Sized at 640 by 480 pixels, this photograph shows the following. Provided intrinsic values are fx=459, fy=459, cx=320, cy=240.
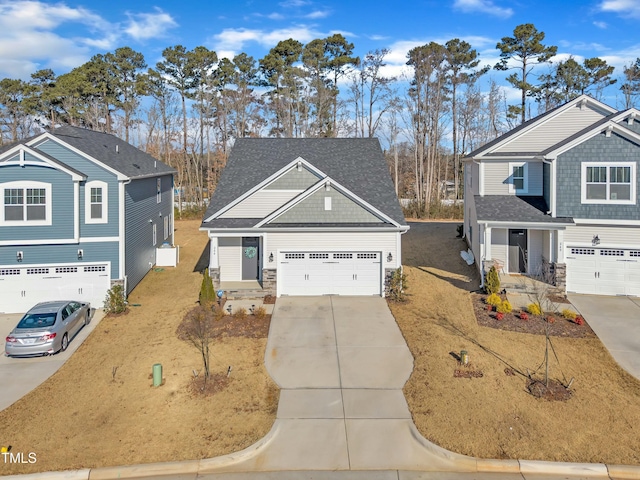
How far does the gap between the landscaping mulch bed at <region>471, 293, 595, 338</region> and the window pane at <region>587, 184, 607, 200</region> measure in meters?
5.87

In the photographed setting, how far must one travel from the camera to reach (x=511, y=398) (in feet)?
35.1

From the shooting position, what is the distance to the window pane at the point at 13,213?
17422 mm

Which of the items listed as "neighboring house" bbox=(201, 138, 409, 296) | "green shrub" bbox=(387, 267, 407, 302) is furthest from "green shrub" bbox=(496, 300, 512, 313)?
"neighboring house" bbox=(201, 138, 409, 296)

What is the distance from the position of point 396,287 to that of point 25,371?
12.8 metres

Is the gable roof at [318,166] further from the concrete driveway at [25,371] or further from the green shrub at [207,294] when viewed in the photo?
the concrete driveway at [25,371]

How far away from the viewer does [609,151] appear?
1838 centimetres

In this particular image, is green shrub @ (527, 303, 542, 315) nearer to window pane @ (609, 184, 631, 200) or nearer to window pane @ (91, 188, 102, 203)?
window pane @ (609, 184, 631, 200)

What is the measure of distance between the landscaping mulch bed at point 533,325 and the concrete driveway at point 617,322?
533mm

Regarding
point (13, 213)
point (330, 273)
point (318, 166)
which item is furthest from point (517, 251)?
point (13, 213)

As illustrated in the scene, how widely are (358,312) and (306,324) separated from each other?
7.57 feet

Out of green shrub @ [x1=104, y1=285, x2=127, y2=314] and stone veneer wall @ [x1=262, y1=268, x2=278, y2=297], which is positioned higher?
stone veneer wall @ [x1=262, y1=268, x2=278, y2=297]

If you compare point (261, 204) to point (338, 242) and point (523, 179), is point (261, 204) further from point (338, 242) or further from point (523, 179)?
point (523, 179)

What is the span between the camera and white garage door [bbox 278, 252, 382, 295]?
63.0 feet

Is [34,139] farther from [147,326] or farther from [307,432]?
[307,432]
